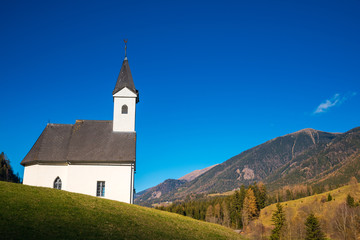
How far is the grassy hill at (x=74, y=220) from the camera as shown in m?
19.1

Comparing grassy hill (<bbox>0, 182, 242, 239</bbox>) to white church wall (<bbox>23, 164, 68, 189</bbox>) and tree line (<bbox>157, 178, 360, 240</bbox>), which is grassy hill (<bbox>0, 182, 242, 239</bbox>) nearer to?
white church wall (<bbox>23, 164, 68, 189</bbox>)

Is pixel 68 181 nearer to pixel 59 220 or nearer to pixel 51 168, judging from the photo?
pixel 51 168

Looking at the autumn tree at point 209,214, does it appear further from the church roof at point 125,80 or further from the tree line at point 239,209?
the church roof at point 125,80

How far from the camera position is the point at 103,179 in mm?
39969

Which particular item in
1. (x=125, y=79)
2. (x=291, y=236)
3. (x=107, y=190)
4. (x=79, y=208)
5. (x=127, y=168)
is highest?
(x=125, y=79)

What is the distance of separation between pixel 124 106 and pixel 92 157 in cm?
875

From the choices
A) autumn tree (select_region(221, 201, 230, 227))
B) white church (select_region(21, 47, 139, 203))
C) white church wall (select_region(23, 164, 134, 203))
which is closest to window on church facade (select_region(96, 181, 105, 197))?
white church (select_region(21, 47, 139, 203))

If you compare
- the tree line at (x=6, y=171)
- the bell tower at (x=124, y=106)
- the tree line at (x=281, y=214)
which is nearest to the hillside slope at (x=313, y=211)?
the tree line at (x=281, y=214)

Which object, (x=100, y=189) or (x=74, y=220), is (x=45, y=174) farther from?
(x=74, y=220)

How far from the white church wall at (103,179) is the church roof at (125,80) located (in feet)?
37.9

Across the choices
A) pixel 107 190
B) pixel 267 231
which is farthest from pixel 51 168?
pixel 267 231

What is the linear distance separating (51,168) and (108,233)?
22685 mm

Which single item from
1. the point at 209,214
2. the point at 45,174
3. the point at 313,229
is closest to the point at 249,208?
the point at 209,214

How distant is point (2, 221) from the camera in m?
18.7
